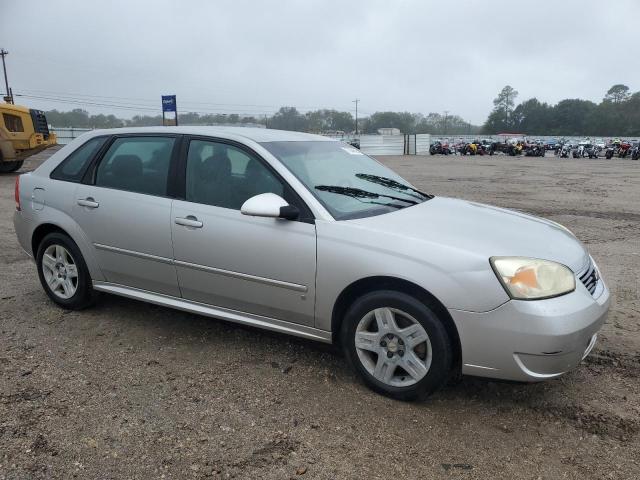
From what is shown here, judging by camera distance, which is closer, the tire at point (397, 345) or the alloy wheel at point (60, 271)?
the tire at point (397, 345)

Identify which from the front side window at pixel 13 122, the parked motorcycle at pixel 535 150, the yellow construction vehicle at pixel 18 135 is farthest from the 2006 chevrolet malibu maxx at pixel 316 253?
the parked motorcycle at pixel 535 150

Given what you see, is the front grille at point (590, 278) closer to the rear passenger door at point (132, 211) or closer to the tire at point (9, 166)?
the rear passenger door at point (132, 211)

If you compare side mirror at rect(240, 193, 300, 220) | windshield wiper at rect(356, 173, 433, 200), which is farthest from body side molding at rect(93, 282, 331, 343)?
windshield wiper at rect(356, 173, 433, 200)

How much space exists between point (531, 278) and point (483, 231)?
0.50m

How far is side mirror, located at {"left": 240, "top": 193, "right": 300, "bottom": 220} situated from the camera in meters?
3.26

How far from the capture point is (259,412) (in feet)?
9.92

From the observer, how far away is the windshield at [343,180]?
11.4 feet

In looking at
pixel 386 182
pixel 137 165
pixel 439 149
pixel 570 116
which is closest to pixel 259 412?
pixel 386 182

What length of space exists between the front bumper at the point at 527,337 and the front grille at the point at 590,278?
174mm

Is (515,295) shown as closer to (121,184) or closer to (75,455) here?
(75,455)

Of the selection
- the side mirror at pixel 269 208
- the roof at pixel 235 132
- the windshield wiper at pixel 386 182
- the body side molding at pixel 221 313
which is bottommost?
the body side molding at pixel 221 313

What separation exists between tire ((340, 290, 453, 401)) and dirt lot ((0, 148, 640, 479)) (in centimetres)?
14

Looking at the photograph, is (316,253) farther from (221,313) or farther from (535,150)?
(535,150)

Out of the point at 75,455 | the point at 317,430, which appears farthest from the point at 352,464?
the point at 75,455
